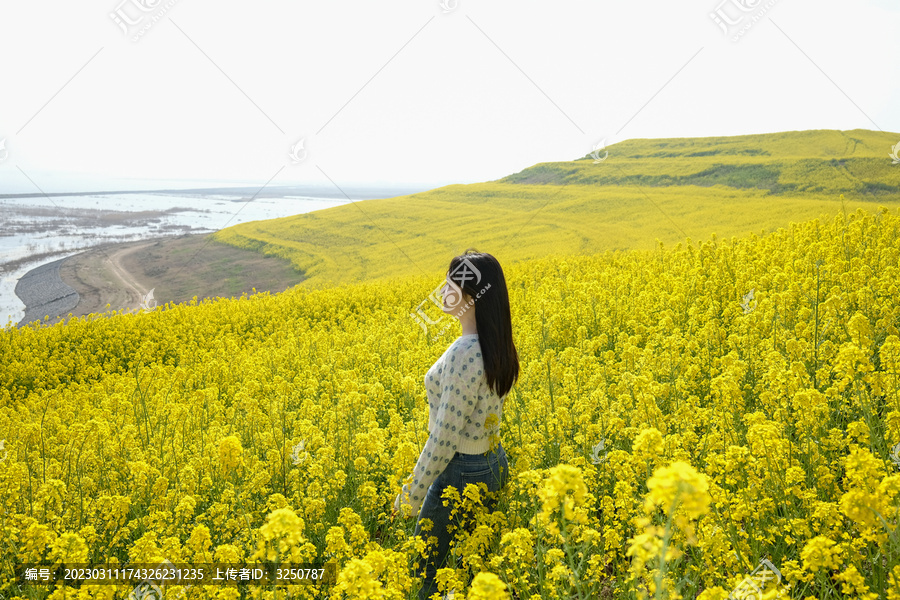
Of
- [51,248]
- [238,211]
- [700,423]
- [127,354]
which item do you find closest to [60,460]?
[700,423]

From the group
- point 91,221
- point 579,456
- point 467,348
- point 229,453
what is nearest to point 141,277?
point 91,221

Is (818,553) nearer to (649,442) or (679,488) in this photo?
(649,442)

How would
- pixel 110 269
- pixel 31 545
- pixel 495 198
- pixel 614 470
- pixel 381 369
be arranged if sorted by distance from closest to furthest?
pixel 31 545 < pixel 614 470 < pixel 381 369 < pixel 110 269 < pixel 495 198

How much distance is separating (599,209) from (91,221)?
113 feet

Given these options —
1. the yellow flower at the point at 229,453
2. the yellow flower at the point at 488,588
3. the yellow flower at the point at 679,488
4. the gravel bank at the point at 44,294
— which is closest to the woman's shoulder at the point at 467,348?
the yellow flower at the point at 229,453

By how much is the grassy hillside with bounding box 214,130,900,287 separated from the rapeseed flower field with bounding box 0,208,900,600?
12.5 m

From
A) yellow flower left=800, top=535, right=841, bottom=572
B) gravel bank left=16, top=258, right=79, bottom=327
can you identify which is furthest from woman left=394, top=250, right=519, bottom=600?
gravel bank left=16, top=258, right=79, bottom=327

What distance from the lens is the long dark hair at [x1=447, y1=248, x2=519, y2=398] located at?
277 cm

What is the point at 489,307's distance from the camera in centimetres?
280

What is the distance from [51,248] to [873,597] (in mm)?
34855

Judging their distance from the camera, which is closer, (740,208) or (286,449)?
(286,449)

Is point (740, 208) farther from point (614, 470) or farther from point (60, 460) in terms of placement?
point (60, 460)

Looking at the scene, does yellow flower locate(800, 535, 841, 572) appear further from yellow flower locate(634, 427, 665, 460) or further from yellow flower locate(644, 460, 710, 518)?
yellow flower locate(644, 460, 710, 518)

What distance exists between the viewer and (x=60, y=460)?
474 cm
